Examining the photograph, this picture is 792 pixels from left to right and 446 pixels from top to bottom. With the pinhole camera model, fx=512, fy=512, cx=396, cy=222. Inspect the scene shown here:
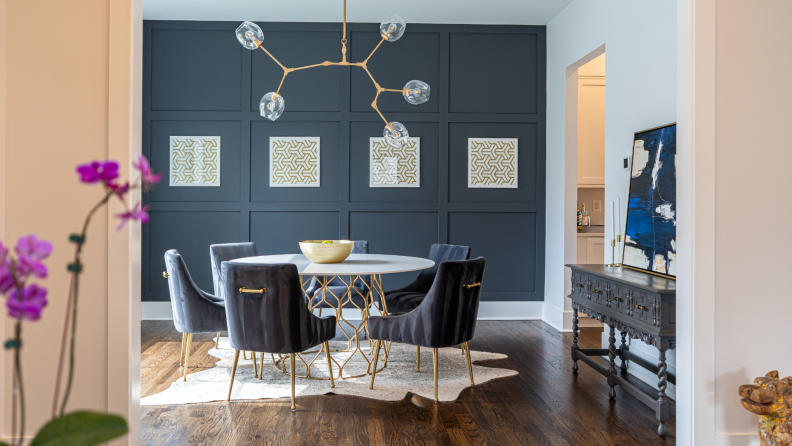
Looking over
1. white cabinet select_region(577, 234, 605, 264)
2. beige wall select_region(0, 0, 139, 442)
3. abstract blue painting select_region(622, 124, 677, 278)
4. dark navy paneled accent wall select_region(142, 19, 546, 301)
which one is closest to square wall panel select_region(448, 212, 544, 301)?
dark navy paneled accent wall select_region(142, 19, 546, 301)

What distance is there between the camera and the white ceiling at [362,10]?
15.4 feet

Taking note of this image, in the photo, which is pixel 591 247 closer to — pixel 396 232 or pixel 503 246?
pixel 503 246

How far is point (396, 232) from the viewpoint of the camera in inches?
207

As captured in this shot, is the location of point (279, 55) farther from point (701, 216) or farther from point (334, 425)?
point (701, 216)

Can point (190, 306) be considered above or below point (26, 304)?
below

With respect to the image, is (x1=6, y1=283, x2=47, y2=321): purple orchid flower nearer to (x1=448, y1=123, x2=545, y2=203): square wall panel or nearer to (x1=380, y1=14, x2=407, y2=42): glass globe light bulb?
(x1=380, y1=14, x2=407, y2=42): glass globe light bulb

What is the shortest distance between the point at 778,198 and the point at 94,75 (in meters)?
2.86

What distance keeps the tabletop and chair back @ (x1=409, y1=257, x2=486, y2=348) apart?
31 centimetres

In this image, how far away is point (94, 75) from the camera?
1996 mm

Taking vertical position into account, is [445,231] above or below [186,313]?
above

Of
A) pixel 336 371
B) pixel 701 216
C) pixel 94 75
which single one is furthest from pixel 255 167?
pixel 701 216

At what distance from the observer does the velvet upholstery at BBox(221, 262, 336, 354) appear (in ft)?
8.59

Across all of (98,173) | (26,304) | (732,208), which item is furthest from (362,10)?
(26,304)

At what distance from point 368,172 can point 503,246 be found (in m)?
1.59
